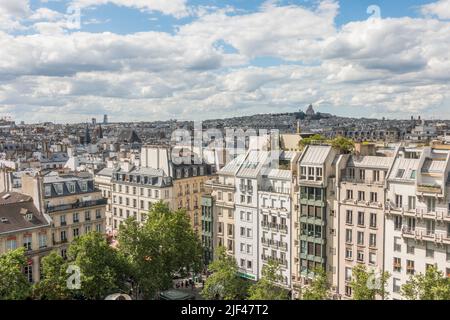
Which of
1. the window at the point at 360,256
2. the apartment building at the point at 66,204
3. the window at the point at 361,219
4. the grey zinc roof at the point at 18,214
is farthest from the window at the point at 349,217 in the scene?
the grey zinc roof at the point at 18,214

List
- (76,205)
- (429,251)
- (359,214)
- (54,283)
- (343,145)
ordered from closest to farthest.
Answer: (54,283) < (429,251) < (359,214) < (343,145) < (76,205)

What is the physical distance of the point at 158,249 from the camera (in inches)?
2136

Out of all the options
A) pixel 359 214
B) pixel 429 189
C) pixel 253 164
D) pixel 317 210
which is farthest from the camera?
pixel 253 164

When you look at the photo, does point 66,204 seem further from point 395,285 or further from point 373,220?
point 395,285

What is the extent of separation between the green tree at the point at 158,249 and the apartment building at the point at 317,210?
13.5 m

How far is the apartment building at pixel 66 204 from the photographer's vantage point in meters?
62.0

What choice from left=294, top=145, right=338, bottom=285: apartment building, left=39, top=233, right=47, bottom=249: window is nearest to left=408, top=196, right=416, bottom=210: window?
left=294, top=145, right=338, bottom=285: apartment building

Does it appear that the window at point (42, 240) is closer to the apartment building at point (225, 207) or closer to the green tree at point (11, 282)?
the green tree at point (11, 282)

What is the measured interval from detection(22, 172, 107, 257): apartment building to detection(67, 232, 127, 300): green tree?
622 inches

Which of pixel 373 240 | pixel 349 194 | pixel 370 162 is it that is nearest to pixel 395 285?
pixel 373 240

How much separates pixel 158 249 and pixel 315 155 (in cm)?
2127

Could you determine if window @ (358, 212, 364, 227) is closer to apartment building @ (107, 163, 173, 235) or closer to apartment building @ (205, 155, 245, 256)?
apartment building @ (205, 155, 245, 256)

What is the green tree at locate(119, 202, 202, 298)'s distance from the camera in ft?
170
